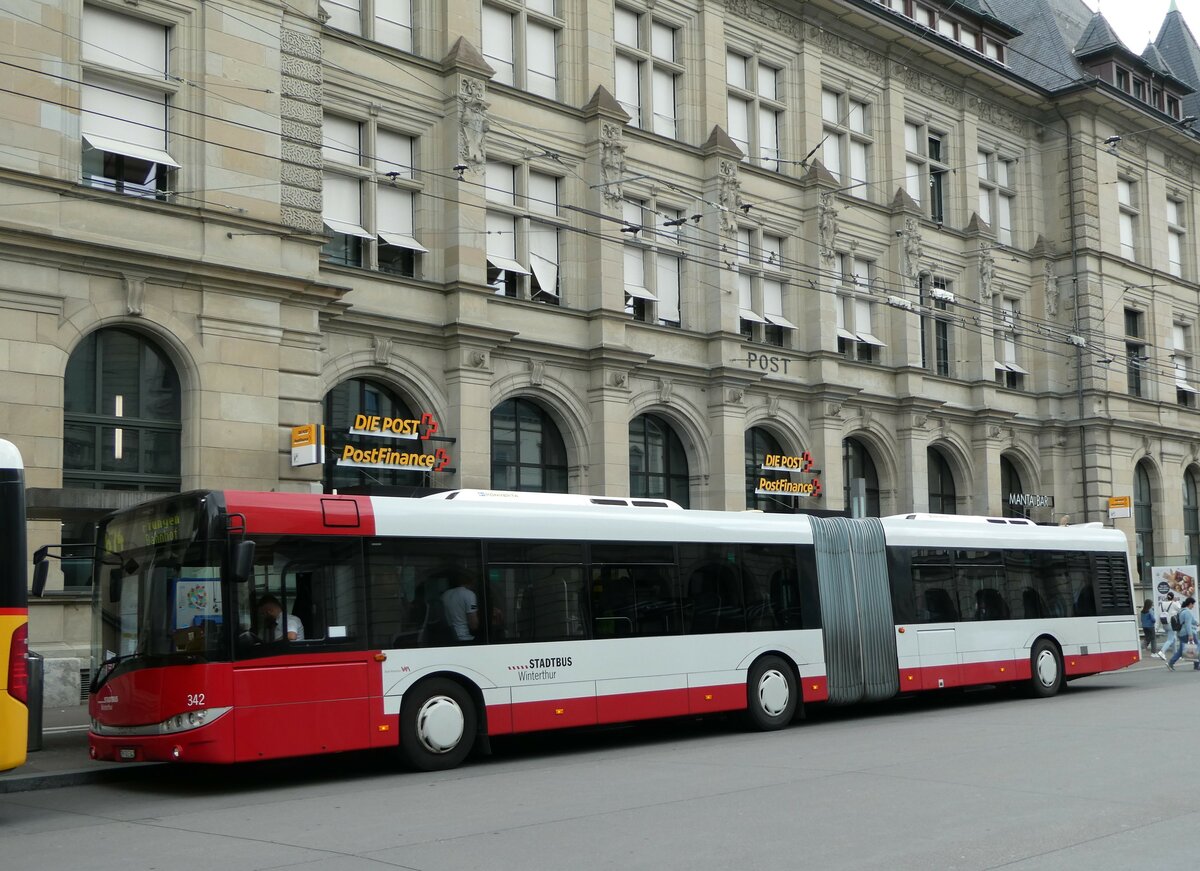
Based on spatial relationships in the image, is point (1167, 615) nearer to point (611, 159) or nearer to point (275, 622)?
point (611, 159)

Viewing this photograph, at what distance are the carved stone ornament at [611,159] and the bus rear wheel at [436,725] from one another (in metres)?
15.8

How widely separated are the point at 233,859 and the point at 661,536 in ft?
28.7

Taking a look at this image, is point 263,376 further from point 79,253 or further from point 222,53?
point 222,53

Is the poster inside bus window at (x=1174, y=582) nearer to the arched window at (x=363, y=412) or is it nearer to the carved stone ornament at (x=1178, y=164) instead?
the carved stone ornament at (x=1178, y=164)

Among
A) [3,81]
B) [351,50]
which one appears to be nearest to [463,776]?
[3,81]

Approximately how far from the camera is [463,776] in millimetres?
13664

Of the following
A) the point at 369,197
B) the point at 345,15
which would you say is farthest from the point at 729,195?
the point at 345,15

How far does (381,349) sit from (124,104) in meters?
6.21

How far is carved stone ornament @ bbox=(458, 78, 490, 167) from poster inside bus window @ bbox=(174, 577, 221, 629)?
1438cm

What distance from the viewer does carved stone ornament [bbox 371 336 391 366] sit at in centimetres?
2436

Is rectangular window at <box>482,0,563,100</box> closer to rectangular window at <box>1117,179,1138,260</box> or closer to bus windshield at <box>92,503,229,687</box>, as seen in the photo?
bus windshield at <box>92,503,229,687</box>

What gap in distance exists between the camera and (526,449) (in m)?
27.5

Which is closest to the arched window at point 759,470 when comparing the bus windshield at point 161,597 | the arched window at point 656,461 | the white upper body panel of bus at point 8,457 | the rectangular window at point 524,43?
the arched window at point 656,461

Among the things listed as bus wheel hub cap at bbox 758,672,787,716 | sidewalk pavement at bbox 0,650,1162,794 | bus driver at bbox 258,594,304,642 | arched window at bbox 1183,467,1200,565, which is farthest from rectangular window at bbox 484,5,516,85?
arched window at bbox 1183,467,1200,565
